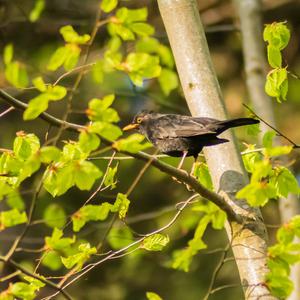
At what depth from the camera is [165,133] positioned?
5.42 metres

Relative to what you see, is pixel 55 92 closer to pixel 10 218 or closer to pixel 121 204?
pixel 10 218

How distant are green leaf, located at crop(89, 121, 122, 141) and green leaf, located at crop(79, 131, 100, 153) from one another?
1.1 inches

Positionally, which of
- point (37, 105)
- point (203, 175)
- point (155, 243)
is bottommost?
point (155, 243)

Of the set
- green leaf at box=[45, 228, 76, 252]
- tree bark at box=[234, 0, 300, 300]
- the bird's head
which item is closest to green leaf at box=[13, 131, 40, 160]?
green leaf at box=[45, 228, 76, 252]

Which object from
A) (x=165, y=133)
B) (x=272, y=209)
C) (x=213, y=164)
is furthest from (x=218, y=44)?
(x=213, y=164)

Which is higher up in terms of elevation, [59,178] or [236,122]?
[59,178]

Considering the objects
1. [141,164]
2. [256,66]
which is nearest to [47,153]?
[256,66]

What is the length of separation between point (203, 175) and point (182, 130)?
0.61 m

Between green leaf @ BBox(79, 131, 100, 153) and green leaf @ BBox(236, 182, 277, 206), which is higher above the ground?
green leaf @ BBox(79, 131, 100, 153)

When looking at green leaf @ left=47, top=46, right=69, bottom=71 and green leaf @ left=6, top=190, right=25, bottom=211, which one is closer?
green leaf @ left=47, top=46, right=69, bottom=71

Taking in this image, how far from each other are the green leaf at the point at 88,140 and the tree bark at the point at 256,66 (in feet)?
12.7

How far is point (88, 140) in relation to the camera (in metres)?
3.30

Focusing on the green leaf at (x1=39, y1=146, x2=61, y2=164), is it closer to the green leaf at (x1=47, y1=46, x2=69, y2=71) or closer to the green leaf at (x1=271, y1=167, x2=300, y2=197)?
the green leaf at (x1=47, y1=46, x2=69, y2=71)

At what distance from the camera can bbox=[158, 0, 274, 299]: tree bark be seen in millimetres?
4293
